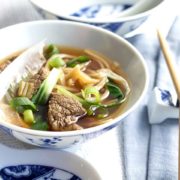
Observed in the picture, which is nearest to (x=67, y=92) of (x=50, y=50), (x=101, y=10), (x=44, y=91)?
(x=44, y=91)

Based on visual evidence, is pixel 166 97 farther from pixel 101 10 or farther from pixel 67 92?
pixel 101 10

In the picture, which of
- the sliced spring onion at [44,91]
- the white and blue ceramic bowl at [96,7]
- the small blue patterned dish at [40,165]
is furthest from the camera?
the white and blue ceramic bowl at [96,7]

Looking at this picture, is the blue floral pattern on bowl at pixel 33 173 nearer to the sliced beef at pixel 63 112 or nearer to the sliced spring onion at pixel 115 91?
the sliced beef at pixel 63 112

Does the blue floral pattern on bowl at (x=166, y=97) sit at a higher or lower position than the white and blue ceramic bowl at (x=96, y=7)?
lower

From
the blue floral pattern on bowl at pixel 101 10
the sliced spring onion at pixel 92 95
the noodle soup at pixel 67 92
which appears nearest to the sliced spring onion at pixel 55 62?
the noodle soup at pixel 67 92

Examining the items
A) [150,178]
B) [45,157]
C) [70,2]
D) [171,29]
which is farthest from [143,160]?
[70,2]

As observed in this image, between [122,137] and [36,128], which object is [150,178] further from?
[36,128]
